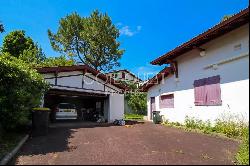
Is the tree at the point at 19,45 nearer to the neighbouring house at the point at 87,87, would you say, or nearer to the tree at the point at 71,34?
the tree at the point at 71,34

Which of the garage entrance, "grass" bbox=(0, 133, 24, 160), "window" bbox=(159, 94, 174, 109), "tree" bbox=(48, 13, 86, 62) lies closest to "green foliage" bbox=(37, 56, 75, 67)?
"tree" bbox=(48, 13, 86, 62)

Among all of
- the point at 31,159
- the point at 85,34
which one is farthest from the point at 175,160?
the point at 85,34

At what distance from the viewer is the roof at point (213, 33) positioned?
1028cm

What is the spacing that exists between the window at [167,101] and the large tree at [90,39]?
19309mm

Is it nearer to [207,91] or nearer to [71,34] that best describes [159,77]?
[207,91]

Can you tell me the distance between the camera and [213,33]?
1188 centimetres

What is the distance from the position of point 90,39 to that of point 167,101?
67.5ft

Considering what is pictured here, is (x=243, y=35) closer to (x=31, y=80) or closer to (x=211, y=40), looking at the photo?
(x=211, y=40)

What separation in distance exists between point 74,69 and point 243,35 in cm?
1058

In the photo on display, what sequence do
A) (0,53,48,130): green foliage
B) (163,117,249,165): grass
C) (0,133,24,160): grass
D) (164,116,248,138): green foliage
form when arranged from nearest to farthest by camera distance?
(0,133,24,160): grass → (0,53,48,130): green foliage → (163,117,249,165): grass → (164,116,248,138): green foliage

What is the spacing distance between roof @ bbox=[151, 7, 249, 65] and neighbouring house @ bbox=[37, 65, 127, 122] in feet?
16.8

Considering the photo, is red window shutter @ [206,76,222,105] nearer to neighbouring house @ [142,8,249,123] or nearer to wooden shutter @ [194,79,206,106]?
neighbouring house @ [142,8,249,123]

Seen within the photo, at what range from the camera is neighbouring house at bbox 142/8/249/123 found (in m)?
11.0

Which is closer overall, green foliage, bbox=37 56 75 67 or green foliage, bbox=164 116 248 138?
green foliage, bbox=164 116 248 138
